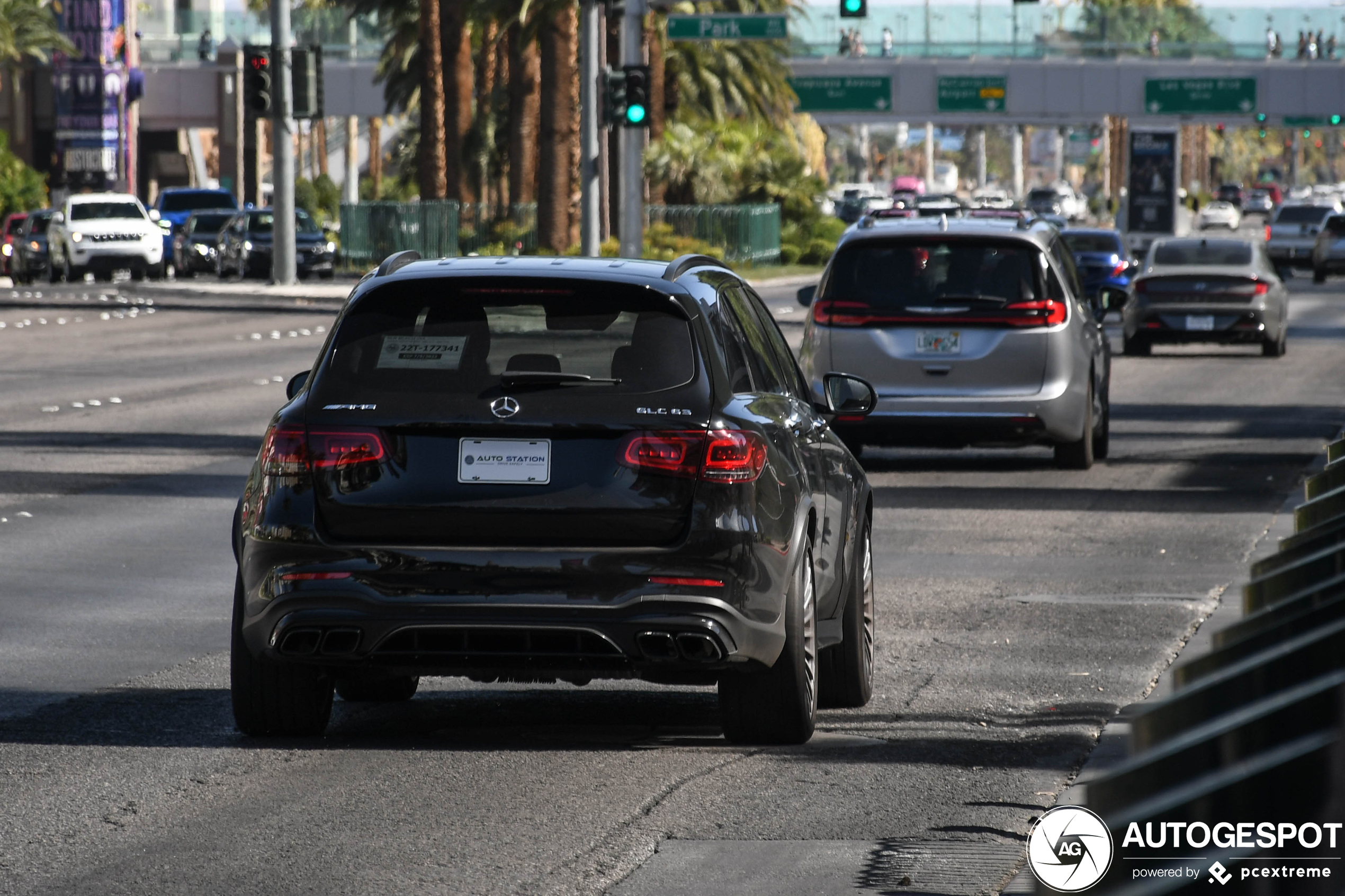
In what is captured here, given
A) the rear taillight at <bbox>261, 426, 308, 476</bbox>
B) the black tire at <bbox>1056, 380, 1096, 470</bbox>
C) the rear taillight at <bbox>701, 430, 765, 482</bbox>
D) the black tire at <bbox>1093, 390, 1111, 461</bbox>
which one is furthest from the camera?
the black tire at <bbox>1093, 390, 1111, 461</bbox>

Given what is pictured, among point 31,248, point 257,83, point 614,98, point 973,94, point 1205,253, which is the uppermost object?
point 973,94

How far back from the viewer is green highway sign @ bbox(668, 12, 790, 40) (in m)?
39.7

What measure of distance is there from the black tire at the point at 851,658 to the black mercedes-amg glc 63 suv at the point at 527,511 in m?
0.58

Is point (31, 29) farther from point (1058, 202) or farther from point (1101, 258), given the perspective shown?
point (1058, 202)

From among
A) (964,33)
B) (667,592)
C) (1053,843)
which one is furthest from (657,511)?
(964,33)

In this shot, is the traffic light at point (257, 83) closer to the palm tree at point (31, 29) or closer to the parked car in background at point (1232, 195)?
the palm tree at point (31, 29)

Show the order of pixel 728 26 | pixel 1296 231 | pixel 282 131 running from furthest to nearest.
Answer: pixel 1296 231 → pixel 282 131 → pixel 728 26

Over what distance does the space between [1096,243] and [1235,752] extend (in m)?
38.8

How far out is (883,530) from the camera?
13.4 m

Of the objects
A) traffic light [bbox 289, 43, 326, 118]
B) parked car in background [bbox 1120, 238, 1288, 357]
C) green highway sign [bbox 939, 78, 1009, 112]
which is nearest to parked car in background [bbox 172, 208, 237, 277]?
traffic light [bbox 289, 43, 326, 118]

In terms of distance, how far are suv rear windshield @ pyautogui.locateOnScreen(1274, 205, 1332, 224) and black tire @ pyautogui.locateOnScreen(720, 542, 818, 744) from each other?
202 ft

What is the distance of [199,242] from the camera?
182 ft

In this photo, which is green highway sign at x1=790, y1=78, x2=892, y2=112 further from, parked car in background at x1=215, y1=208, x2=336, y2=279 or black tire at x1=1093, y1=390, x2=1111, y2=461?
black tire at x1=1093, y1=390, x2=1111, y2=461

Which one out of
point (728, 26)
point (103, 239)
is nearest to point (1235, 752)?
point (728, 26)
